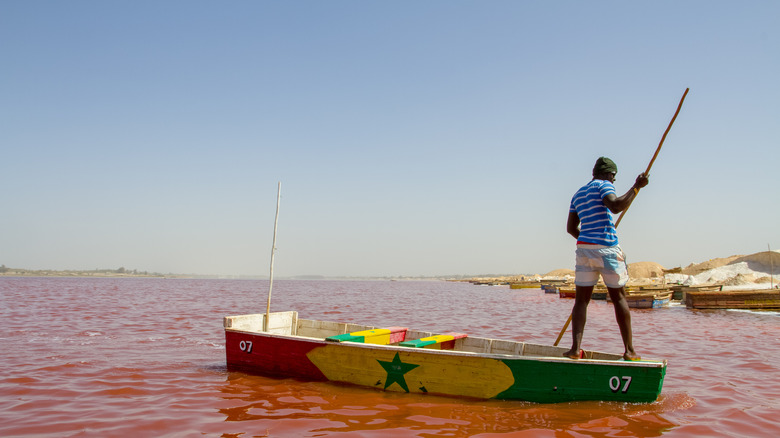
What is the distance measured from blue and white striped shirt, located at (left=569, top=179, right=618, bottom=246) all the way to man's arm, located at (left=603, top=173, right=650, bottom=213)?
0.31ft

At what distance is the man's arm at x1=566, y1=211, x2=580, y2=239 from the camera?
6520 mm

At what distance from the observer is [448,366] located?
6480mm

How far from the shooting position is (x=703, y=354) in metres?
10.4

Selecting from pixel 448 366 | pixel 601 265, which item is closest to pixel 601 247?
pixel 601 265

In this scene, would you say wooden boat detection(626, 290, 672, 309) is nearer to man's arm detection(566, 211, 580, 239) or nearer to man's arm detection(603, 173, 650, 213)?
man's arm detection(566, 211, 580, 239)

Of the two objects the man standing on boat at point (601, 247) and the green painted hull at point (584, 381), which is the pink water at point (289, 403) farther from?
the man standing on boat at point (601, 247)

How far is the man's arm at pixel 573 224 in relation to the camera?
652cm

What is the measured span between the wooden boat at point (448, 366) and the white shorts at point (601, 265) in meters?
0.96

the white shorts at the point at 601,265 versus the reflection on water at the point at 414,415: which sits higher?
the white shorts at the point at 601,265

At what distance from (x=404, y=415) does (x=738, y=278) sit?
37886 millimetres

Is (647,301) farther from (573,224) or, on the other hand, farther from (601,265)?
(601,265)

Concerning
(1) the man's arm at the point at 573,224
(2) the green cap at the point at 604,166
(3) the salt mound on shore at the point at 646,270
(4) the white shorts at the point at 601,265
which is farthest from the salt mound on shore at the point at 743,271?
(4) the white shorts at the point at 601,265

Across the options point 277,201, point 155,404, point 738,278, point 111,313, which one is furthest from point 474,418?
point 738,278

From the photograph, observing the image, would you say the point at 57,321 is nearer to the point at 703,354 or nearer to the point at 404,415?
the point at 404,415
